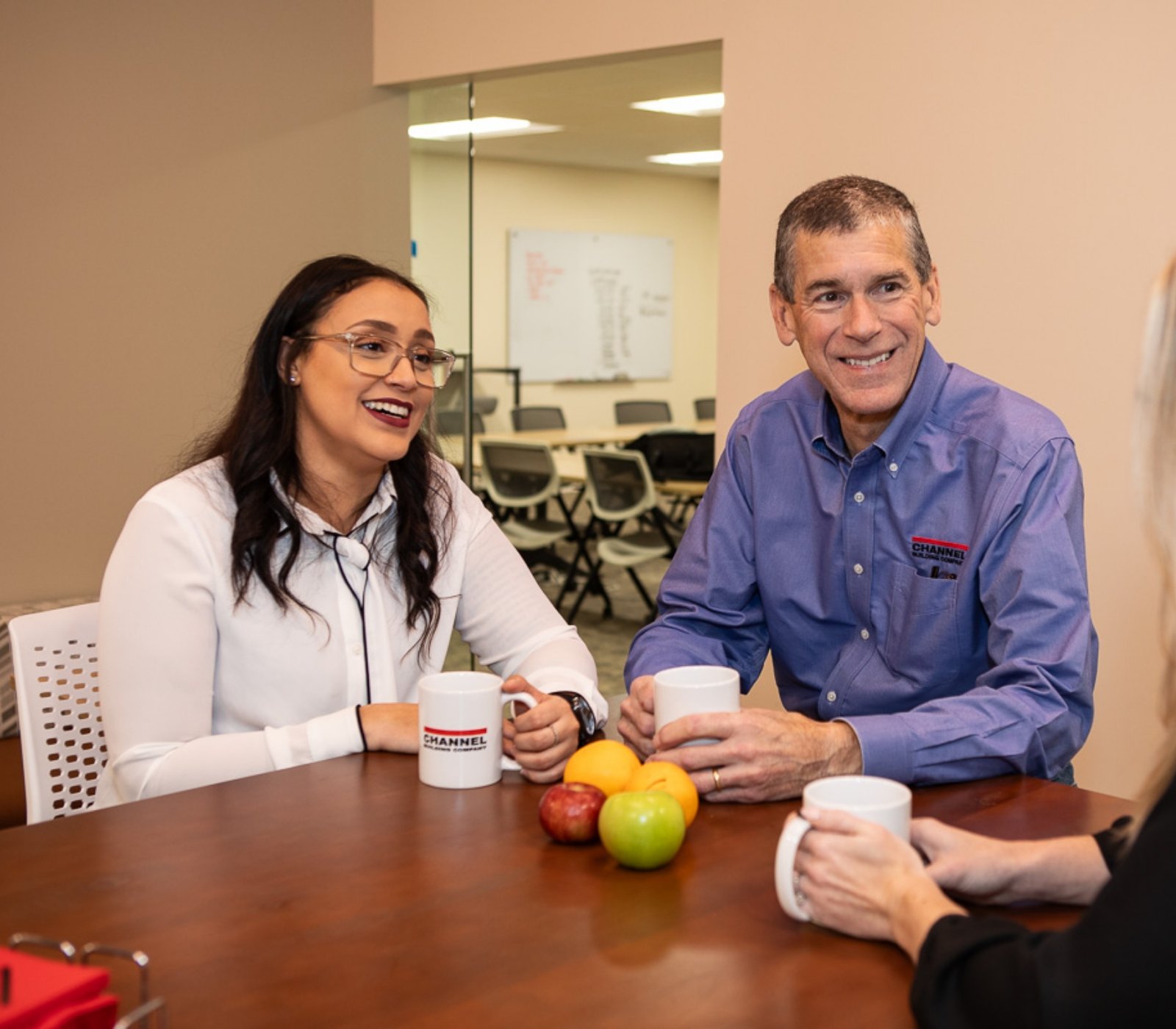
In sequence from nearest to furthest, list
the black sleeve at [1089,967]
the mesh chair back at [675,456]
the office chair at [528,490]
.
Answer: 1. the black sleeve at [1089,967]
2. the mesh chair back at [675,456]
3. the office chair at [528,490]

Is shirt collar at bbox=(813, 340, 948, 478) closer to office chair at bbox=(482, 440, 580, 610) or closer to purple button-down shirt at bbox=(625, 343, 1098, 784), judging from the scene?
purple button-down shirt at bbox=(625, 343, 1098, 784)

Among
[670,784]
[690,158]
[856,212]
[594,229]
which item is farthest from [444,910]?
[594,229]

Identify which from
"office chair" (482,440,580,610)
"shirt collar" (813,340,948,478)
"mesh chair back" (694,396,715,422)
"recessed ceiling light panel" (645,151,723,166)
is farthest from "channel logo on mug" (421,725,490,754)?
"recessed ceiling light panel" (645,151,723,166)

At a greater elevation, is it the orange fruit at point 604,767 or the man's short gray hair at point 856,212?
the man's short gray hair at point 856,212


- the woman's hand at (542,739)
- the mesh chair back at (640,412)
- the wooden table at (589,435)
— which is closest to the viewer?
the woman's hand at (542,739)

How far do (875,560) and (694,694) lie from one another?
606 mm

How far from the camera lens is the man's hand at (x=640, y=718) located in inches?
70.2

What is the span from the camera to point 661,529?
7031 mm

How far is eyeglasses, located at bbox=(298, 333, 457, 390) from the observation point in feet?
7.12

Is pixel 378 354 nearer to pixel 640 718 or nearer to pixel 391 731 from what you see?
pixel 391 731

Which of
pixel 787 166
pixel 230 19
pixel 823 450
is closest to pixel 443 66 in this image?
pixel 230 19

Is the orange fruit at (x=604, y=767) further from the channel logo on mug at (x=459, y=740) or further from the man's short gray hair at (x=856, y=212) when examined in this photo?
the man's short gray hair at (x=856, y=212)

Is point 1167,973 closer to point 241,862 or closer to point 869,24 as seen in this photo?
point 241,862

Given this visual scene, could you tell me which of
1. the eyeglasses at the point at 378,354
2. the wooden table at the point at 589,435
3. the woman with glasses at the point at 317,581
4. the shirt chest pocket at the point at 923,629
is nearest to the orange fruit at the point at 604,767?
the woman with glasses at the point at 317,581
